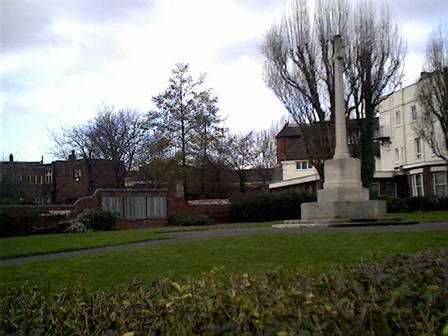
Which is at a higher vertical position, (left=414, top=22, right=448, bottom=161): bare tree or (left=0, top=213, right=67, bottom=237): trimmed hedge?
(left=414, top=22, right=448, bottom=161): bare tree

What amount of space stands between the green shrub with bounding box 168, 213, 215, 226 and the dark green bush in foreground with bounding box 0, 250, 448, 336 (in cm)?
2607

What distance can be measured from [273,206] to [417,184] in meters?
19.2

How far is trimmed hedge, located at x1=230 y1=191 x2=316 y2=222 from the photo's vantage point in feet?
107

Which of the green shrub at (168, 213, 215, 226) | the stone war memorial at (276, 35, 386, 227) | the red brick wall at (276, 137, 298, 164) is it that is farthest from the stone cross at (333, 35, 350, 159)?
the red brick wall at (276, 137, 298, 164)

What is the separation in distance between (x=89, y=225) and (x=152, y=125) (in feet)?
55.3

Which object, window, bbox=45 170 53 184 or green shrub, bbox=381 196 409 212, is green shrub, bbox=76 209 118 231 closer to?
green shrub, bbox=381 196 409 212

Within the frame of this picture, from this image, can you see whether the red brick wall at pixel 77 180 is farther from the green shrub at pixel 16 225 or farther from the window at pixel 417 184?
the green shrub at pixel 16 225

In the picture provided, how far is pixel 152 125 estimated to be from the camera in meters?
42.6

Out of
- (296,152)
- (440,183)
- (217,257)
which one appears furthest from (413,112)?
(217,257)

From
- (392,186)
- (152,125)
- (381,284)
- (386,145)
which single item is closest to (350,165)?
(381,284)

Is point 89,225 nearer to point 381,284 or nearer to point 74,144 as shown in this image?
point 381,284

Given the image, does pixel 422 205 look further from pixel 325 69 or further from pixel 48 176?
pixel 48 176

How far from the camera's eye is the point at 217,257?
9977 millimetres

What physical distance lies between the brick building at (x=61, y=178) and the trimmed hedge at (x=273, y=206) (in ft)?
71.4
